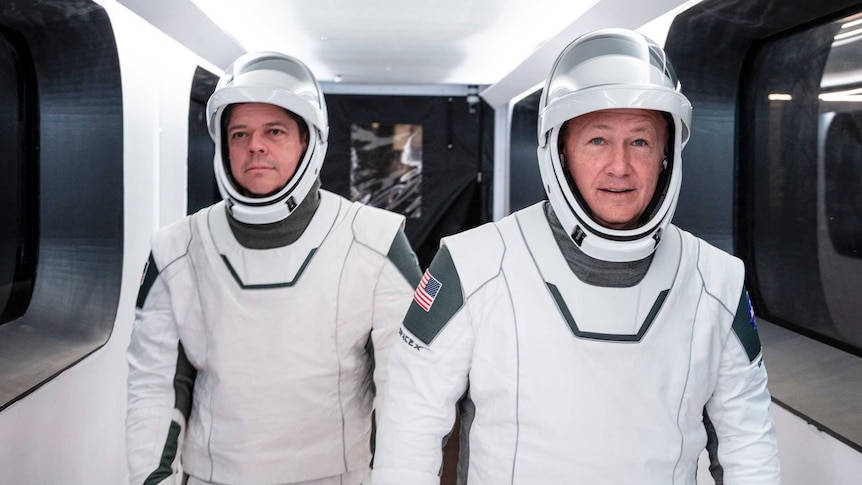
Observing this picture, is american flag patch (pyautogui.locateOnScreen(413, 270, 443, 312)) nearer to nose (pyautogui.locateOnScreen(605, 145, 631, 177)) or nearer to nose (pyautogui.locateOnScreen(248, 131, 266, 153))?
nose (pyautogui.locateOnScreen(605, 145, 631, 177))

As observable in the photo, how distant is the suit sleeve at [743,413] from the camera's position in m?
1.22

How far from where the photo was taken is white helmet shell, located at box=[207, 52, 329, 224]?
165 centimetres

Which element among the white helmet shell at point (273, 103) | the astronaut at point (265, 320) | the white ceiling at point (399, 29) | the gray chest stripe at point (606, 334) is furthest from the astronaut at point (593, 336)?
the white ceiling at point (399, 29)

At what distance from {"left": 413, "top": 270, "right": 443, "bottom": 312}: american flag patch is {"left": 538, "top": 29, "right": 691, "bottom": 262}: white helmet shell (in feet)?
0.81

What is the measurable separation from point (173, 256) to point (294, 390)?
0.40 metres

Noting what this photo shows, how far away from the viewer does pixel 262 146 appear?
171cm

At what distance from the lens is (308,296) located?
5.33ft

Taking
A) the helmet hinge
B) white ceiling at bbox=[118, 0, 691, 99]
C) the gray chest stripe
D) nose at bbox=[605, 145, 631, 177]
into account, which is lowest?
the gray chest stripe

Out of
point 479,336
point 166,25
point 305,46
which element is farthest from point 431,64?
point 479,336

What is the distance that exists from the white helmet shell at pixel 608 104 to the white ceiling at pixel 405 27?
1.02 metres

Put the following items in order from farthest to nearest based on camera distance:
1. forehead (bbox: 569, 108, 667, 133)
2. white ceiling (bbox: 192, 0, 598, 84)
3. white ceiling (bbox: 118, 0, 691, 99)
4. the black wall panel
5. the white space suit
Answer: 1. the black wall panel
2. white ceiling (bbox: 192, 0, 598, 84)
3. white ceiling (bbox: 118, 0, 691, 99)
4. forehead (bbox: 569, 108, 667, 133)
5. the white space suit

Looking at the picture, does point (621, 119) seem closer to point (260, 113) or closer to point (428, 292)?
point (428, 292)

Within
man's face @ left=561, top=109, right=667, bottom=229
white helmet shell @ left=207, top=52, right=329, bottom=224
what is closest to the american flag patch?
man's face @ left=561, top=109, right=667, bottom=229

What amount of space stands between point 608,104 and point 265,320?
0.85 meters
